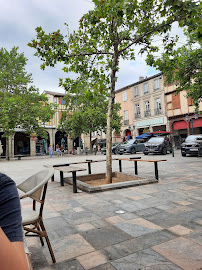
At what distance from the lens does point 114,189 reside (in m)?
5.43

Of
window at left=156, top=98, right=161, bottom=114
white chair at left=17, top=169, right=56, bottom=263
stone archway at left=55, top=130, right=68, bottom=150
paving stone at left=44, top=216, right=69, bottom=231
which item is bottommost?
paving stone at left=44, top=216, right=69, bottom=231

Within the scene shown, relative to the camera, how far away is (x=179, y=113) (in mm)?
27938

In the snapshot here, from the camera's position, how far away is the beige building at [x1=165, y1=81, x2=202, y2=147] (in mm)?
26822

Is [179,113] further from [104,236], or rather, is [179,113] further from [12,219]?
[12,219]

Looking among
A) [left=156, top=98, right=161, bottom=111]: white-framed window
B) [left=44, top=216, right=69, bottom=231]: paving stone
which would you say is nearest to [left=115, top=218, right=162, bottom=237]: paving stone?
[left=44, top=216, right=69, bottom=231]: paving stone

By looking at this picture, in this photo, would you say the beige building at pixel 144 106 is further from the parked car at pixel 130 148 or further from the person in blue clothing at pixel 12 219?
the person in blue clothing at pixel 12 219

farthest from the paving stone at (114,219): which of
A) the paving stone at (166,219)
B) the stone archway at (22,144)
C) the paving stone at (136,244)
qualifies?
the stone archway at (22,144)

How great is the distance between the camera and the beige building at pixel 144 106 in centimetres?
3025

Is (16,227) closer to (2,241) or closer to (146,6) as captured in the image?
(2,241)

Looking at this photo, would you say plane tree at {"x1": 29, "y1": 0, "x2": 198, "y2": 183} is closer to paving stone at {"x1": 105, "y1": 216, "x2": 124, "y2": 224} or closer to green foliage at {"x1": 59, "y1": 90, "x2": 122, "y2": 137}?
paving stone at {"x1": 105, "y1": 216, "x2": 124, "y2": 224}

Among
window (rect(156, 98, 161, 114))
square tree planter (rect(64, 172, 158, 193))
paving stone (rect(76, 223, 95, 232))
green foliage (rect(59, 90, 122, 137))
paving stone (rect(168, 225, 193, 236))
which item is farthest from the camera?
window (rect(156, 98, 161, 114))

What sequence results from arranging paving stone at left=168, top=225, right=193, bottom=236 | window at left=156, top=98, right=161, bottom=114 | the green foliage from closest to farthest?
paving stone at left=168, top=225, right=193, bottom=236
the green foliage
window at left=156, top=98, right=161, bottom=114

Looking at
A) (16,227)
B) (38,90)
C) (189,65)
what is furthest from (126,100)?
(16,227)

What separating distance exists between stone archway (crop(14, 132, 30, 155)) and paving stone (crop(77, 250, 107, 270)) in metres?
31.8
